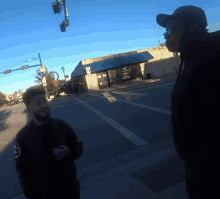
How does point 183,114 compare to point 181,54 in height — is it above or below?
below

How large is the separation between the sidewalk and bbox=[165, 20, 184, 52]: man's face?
2.44 metres

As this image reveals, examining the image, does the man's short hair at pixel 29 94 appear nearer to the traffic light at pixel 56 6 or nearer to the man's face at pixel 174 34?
the man's face at pixel 174 34

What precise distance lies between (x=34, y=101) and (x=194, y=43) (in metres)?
1.41

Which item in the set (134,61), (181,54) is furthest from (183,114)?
(134,61)

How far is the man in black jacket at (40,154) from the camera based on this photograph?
165 centimetres

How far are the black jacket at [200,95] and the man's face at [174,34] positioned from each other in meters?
0.05

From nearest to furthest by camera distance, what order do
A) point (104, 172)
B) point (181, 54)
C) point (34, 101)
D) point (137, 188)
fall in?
1. point (181, 54)
2. point (34, 101)
3. point (137, 188)
4. point (104, 172)

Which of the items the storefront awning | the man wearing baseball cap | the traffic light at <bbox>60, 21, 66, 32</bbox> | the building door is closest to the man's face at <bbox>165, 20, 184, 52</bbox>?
the man wearing baseball cap

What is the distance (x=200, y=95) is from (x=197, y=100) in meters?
0.03

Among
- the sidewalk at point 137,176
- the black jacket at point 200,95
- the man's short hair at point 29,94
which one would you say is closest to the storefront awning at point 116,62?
the sidewalk at point 137,176

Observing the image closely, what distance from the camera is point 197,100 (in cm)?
91

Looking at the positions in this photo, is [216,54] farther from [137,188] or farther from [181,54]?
[137,188]

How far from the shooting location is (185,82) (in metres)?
0.96

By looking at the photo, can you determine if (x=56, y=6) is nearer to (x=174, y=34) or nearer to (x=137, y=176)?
(x=137, y=176)
